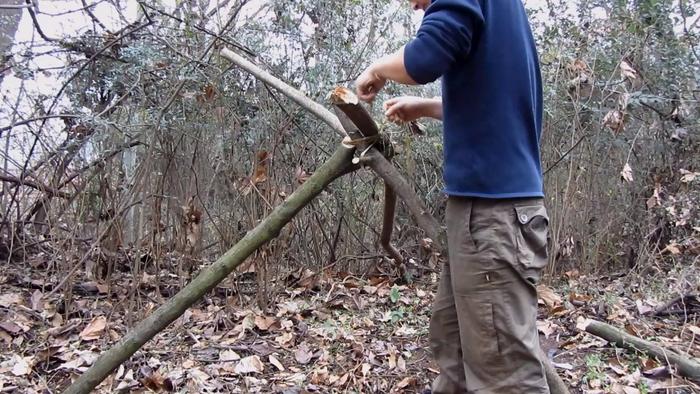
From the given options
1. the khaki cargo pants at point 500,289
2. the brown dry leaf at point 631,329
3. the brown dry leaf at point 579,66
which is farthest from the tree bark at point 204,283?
the brown dry leaf at point 579,66

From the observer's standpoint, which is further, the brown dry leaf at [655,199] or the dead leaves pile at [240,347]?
the brown dry leaf at [655,199]

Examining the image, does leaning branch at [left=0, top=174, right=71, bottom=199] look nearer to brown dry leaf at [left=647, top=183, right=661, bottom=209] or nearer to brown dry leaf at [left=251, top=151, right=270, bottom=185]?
brown dry leaf at [left=251, top=151, right=270, bottom=185]

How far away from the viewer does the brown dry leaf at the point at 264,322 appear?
131 inches

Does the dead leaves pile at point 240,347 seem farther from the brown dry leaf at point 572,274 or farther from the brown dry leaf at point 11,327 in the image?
the brown dry leaf at point 572,274

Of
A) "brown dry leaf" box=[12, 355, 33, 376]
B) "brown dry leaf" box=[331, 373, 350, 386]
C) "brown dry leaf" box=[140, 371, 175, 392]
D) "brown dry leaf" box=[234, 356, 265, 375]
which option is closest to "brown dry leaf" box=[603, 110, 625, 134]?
"brown dry leaf" box=[331, 373, 350, 386]

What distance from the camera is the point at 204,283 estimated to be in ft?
7.67

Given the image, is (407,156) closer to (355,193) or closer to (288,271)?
(355,193)

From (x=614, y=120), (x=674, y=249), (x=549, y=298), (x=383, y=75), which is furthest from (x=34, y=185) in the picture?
(x=674, y=249)

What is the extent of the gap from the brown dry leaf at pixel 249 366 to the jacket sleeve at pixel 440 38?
5.91 feet

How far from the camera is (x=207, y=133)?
153 inches

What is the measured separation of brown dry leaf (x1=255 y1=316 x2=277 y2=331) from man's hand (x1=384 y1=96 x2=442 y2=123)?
170 cm

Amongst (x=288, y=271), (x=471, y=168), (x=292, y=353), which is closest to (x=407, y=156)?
(x=288, y=271)

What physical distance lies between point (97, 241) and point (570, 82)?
3416mm

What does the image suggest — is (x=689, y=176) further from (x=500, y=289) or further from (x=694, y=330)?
(x=500, y=289)
